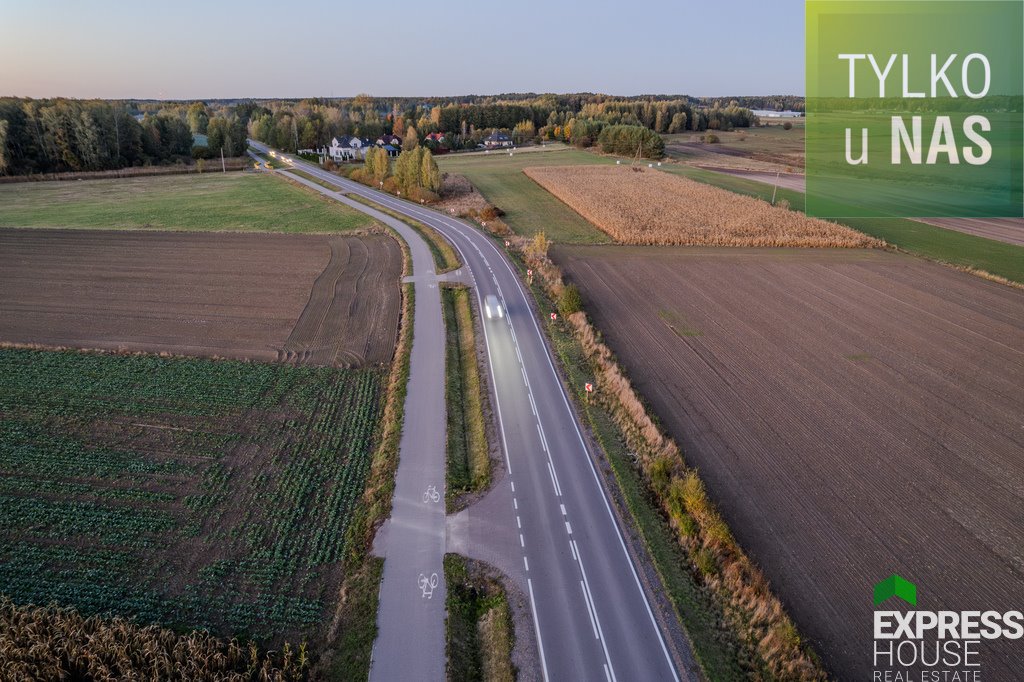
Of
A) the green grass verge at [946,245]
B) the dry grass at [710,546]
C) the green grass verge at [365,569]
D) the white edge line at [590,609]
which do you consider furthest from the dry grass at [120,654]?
the green grass verge at [946,245]

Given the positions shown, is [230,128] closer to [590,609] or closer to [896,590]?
[590,609]

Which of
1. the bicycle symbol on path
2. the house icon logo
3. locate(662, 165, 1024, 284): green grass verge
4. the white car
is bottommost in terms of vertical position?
the house icon logo

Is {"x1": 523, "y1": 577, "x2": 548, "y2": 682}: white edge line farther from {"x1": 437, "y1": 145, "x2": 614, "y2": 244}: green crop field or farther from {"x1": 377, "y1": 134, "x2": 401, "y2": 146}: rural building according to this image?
{"x1": 377, "y1": 134, "x2": 401, "y2": 146}: rural building

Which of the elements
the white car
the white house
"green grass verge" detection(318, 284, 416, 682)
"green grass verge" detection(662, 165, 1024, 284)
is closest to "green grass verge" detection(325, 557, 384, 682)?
"green grass verge" detection(318, 284, 416, 682)

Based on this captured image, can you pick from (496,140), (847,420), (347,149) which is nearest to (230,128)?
(347,149)

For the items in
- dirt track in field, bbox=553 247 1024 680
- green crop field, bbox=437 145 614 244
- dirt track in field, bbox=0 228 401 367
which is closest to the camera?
dirt track in field, bbox=553 247 1024 680

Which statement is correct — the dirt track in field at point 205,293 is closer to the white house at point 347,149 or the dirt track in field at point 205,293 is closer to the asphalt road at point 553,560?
the asphalt road at point 553,560
